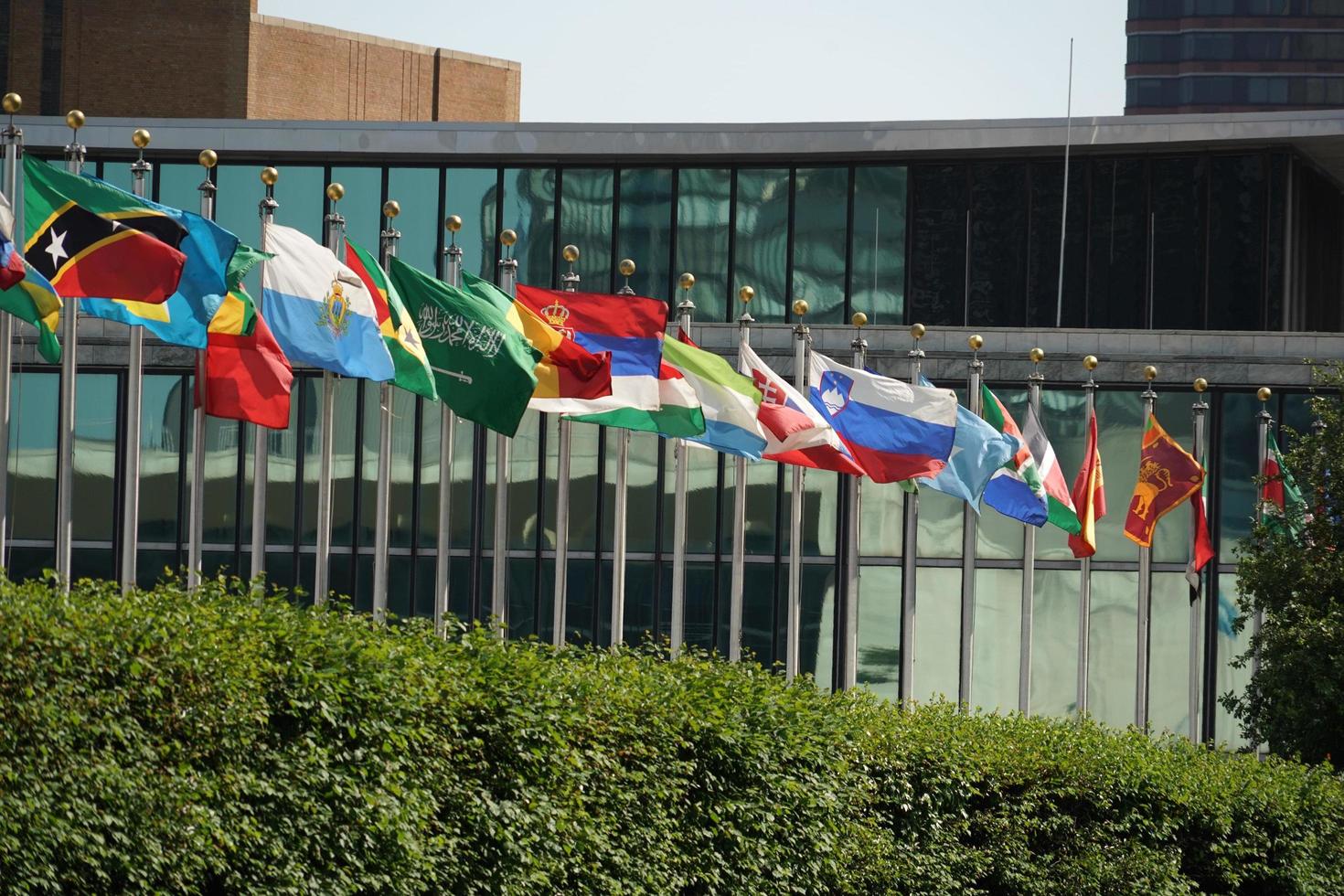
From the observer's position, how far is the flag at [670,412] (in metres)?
20.2

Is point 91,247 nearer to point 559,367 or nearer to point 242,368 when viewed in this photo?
point 242,368

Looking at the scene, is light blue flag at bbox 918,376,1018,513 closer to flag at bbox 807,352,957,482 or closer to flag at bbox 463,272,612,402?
flag at bbox 807,352,957,482

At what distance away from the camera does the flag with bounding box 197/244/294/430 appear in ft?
56.0

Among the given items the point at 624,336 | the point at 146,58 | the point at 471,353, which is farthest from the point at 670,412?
the point at 146,58

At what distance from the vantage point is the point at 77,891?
1075 cm

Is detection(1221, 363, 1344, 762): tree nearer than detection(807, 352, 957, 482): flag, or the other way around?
detection(807, 352, 957, 482): flag

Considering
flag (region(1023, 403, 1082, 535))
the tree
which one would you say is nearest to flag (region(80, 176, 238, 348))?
flag (region(1023, 403, 1082, 535))

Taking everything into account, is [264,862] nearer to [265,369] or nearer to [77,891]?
[77,891]

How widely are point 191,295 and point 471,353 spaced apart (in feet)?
9.45

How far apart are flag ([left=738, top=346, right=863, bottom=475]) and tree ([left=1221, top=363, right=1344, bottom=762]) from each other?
7433 mm

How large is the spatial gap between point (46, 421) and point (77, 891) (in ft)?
92.9

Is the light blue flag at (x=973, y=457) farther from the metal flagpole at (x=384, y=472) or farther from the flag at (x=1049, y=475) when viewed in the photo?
the metal flagpole at (x=384, y=472)

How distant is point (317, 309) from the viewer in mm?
17484

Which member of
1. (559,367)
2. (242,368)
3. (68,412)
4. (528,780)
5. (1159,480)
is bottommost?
(528,780)
